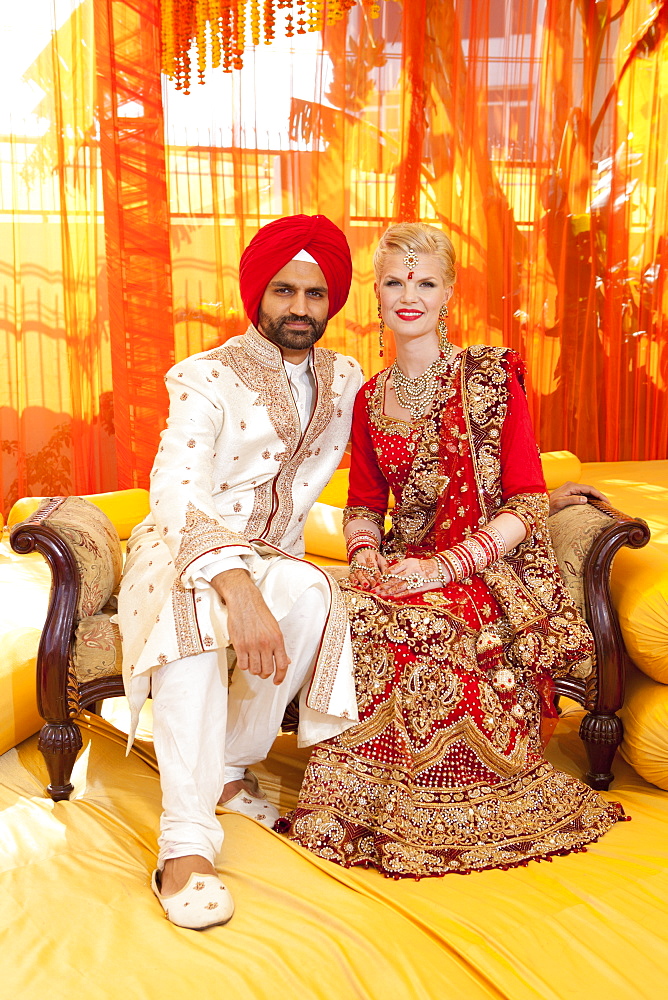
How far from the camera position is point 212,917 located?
160 centimetres

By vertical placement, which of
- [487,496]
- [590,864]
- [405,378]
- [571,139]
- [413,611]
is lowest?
[590,864]

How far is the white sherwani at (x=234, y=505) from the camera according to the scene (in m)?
1.88

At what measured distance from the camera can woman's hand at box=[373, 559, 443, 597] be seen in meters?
2.09

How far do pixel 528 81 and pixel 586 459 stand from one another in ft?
6.99

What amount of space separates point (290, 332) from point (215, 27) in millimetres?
2364

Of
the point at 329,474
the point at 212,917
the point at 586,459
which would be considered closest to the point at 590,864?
the point at 212,917

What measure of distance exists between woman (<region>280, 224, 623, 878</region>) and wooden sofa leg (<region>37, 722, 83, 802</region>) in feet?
1.82

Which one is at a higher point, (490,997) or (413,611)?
(413,611)

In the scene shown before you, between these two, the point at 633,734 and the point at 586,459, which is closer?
the point at 633,734

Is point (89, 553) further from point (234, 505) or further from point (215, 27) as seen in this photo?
point (215, 27)

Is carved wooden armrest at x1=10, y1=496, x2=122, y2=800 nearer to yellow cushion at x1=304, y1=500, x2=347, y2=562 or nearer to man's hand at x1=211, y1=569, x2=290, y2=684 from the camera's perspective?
man's hand at x1=211, y1=569, x2=290, y2=684

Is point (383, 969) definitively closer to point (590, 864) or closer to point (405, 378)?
point (590, 864)

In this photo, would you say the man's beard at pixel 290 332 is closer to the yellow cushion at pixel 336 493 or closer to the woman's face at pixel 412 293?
the woman's face at pixel 412 293

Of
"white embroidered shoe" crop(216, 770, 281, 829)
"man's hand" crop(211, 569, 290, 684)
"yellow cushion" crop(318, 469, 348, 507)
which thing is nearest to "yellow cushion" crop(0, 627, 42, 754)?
"white embroidered shoe" crop(216, 770, 281, 829)
